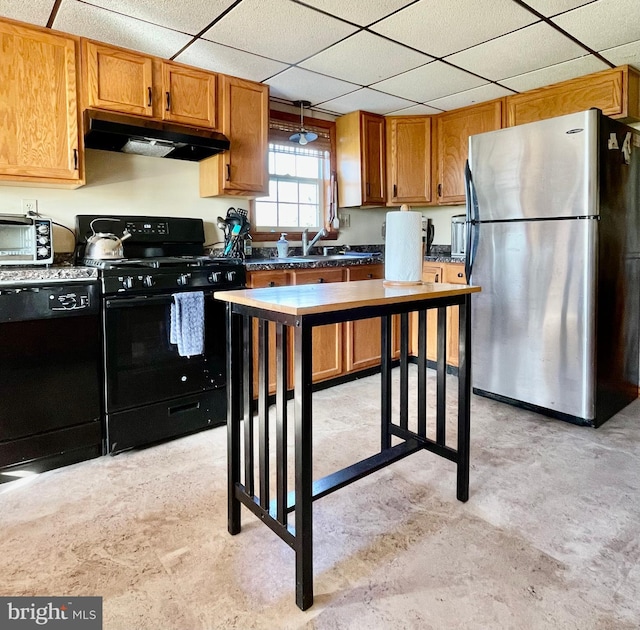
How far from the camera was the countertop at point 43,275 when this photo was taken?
2.07m

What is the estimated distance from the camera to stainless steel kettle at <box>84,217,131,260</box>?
8.59ft

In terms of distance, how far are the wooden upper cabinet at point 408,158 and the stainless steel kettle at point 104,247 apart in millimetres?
2285

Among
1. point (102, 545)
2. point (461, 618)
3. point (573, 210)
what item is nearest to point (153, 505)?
point (102, 545)

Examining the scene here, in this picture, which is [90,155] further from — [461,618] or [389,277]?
[461,618]

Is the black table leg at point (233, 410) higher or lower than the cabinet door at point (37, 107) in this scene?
lower

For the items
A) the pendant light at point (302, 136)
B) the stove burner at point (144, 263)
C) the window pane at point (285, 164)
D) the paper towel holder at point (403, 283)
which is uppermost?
the pendant light at point (302, 136)

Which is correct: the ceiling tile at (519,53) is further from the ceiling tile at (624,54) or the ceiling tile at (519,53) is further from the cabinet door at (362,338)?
the cabinet door at (362,338)

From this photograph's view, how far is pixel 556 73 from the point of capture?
10.0 feet

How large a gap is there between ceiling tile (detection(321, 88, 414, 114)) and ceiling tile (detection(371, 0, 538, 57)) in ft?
2.74

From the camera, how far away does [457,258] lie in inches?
146

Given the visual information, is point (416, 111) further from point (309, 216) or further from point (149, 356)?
point (149, 356)

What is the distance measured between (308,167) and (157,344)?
2.19 meters

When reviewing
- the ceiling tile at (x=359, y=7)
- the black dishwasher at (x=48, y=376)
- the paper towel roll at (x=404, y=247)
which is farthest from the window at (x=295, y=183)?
the paper towel roll at (x=404, y=247)

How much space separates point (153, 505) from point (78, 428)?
646mm
